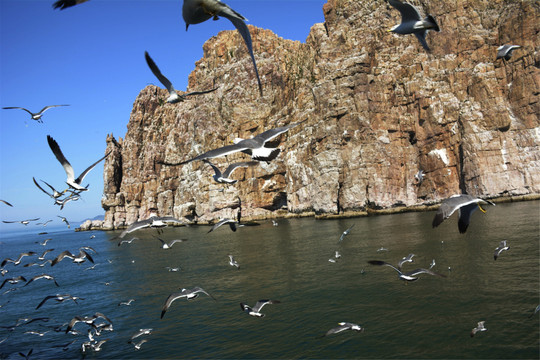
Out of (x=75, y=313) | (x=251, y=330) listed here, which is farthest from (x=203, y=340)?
(x=75, y=313)

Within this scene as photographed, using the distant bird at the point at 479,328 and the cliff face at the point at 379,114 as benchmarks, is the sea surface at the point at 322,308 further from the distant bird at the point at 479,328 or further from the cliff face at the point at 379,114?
the cliff face at the point at 379,114

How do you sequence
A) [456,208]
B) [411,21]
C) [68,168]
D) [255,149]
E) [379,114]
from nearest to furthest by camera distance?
[456,208]
[255,149]
[411,21]
[68,168]
[379,114]

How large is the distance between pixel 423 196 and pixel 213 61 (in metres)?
68.9

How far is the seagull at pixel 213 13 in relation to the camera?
5180mm

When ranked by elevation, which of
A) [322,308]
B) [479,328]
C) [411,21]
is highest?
[411,21]

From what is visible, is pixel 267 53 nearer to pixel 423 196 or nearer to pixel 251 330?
pixel 423 196

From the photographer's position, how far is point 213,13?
17.9ft

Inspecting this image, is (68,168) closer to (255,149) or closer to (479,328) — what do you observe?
(255,149)

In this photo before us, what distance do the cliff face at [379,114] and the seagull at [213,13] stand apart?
6040 centimetres

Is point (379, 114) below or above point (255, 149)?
above

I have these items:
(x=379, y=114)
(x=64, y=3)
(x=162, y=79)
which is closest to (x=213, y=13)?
(x=64, y=3)

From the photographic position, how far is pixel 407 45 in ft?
221

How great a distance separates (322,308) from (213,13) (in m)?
13.3

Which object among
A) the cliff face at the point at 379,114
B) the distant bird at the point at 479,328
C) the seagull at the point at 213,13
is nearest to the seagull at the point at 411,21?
the seagull at the point at 213,13
